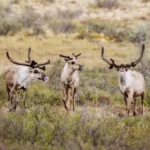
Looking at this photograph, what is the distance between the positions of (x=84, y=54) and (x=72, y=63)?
41.0 feet

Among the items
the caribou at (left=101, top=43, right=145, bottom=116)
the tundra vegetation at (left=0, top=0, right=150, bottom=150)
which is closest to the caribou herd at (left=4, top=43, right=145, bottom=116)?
the caribou at (left=101, top=43, right=145, bottom=116)

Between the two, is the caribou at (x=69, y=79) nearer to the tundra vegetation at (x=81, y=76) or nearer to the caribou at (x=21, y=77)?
the tundra vegetation at (x=81, y=76)

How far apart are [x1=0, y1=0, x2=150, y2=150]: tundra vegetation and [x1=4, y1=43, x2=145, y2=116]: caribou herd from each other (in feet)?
1.37

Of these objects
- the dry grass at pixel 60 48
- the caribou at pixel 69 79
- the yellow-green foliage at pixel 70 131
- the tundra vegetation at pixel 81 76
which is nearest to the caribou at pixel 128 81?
the tundra vegetation at pixel 81 76

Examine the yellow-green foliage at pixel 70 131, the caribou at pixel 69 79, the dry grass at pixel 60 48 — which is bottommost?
the yellow-green foliage at pixel 70 131

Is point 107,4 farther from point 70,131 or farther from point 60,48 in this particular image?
point 70,131

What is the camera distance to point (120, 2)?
156 feet

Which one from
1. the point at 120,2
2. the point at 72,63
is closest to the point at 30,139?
the point at 72,63

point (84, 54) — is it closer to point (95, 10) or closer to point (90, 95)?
point (90, 95)

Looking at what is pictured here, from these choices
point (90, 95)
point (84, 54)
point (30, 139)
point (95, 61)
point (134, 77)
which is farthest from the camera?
point (84, 54)

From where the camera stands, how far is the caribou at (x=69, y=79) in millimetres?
13930

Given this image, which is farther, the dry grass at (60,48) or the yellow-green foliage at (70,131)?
the dry grass at (60,48)

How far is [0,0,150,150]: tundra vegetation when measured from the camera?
10.5 meters

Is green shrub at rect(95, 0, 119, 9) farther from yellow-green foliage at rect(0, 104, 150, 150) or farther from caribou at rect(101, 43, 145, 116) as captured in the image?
yellow-green foliage at rect(0, 104, 150, 150)
